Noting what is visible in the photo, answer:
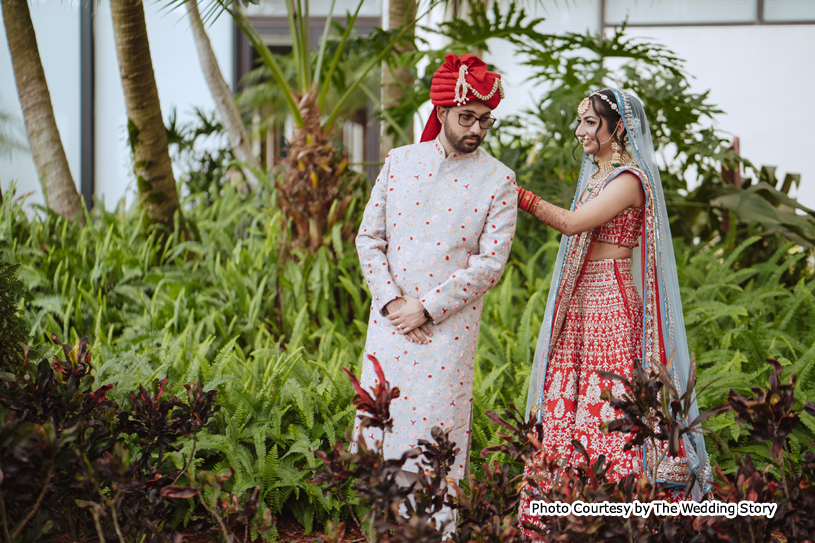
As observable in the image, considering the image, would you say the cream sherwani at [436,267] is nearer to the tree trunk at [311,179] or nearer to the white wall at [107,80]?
the tree trunk at [311,179]

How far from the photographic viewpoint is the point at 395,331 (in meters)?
2.04

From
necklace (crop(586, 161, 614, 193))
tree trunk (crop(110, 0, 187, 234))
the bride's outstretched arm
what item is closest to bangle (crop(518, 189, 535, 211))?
the bride's outstretched arm

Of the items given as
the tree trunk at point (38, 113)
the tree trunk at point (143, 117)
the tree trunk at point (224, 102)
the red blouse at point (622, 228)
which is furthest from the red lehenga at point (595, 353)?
the tree trunk at point (38, 113)

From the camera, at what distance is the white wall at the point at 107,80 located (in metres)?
6.61

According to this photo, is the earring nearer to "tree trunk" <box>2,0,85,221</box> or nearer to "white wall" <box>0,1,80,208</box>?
"tree trunk" <box>2,0,85,221</box>

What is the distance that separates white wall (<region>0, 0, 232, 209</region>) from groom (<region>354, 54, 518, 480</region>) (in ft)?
17.6

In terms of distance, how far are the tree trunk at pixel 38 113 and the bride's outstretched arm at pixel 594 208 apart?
4208 mm

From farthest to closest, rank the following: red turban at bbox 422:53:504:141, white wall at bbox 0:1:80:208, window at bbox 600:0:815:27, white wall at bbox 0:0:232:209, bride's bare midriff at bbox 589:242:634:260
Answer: window at bbox 600:0:815:27 → white wall at bbox 0:0:232:209 → white wall at bbox 0:1:80:208 → bride's bare midriff at bbox 589:242:634:260 → red turban at bbox 422:53:504:141

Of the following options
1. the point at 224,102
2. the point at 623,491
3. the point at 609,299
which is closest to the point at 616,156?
the point at 609,299

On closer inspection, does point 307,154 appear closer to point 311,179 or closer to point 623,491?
point 311,179

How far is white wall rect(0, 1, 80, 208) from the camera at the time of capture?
6367 mm

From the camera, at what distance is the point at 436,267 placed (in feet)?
6.68

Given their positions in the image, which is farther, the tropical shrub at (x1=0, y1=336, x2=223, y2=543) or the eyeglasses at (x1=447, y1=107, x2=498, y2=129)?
the eyeglasses at (x1=447, y1=107, x2=498, y2=129)

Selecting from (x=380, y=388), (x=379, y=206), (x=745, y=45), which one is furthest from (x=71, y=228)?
(x=745, y=45)
